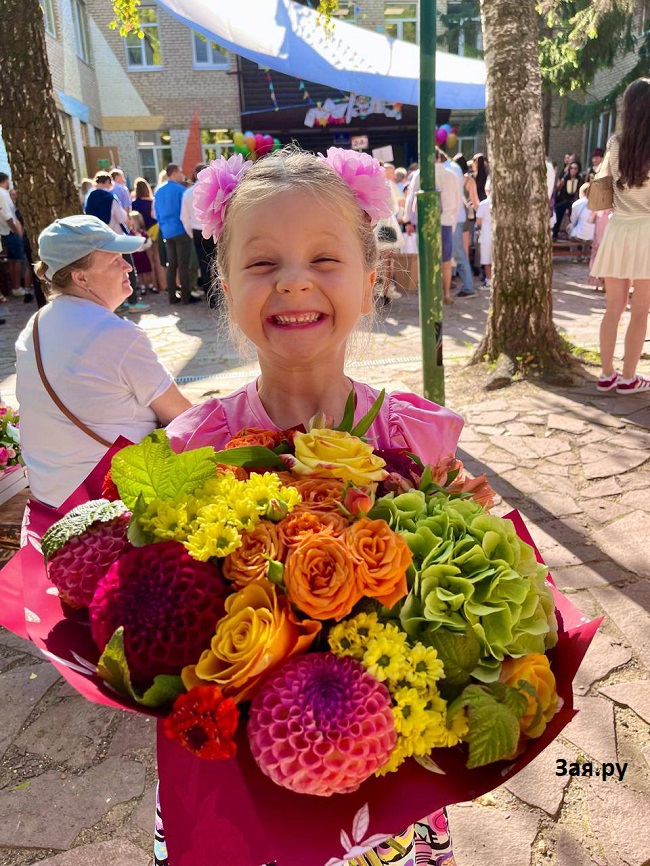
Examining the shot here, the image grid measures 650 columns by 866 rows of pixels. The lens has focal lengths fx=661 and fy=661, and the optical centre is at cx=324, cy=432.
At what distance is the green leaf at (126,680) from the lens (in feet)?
2.73

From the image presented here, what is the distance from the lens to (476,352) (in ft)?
20.5

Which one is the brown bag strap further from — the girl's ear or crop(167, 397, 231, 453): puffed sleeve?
the girl's ear

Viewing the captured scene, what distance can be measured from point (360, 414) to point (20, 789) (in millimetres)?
1748

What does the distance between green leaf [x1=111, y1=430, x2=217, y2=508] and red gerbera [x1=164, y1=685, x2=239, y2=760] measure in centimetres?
30

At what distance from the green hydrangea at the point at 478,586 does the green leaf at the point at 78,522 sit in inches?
16.9

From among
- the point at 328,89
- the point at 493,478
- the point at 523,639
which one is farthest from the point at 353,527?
the point at 328,89

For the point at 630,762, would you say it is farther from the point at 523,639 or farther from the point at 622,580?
the point at 523,639

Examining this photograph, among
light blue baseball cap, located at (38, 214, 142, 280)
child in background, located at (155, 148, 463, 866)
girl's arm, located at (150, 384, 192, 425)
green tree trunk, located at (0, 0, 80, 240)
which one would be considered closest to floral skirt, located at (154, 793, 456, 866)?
child in background, located at (155, 148, 463, 866)

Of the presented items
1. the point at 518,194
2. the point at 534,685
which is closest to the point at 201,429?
the point at 534,685

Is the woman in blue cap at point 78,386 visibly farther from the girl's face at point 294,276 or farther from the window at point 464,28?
the window at point 464,28

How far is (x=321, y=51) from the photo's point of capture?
12.4 metres

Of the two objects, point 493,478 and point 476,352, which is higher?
point 476,352

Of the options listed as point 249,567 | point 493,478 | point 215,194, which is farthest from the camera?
point 493,478

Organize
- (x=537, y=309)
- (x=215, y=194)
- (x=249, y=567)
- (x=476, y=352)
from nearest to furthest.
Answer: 1. (x=249, y=567)
2. (x=215, y=194)
3. (x=537, y=309)
4. (x=476, y=352)
